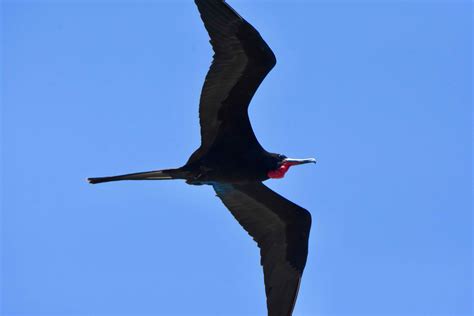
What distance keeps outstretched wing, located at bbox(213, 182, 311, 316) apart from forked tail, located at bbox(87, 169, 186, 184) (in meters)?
0.67

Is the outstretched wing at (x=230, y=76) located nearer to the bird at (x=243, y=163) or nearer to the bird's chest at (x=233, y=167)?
the bird at (x=243, y=163)

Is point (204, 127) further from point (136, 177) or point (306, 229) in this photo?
point (306, 229)

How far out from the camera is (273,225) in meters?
10.0

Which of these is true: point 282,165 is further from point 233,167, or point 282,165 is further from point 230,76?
point 230,76

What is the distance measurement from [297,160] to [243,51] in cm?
114

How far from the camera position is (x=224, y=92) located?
364 inches

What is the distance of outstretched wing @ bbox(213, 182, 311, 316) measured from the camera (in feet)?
32.3

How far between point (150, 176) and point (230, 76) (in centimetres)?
108

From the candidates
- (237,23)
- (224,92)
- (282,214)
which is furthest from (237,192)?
(237,23)

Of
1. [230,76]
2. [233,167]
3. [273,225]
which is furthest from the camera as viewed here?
[273,225]

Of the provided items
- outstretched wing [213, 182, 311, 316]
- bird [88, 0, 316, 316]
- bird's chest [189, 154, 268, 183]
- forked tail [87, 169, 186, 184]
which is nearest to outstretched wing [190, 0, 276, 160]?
bird [88, 0, 316, 316]

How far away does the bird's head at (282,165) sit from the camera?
372 inches

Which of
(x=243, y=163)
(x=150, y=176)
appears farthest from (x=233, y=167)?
(x=150, y=176)

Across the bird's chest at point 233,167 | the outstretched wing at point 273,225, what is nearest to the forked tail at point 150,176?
the bird's chest at point 233,167
